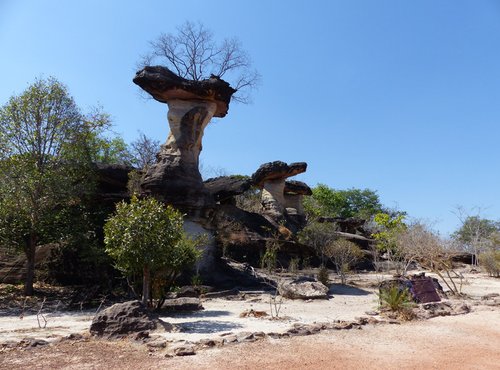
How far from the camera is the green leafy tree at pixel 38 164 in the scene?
13867 mm

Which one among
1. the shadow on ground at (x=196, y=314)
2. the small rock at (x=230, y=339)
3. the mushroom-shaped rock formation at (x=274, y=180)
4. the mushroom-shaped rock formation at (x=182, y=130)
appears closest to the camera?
the small rock at (x=230, y=339)

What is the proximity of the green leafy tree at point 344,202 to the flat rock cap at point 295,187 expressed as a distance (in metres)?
7.34

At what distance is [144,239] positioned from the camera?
9.72 meters

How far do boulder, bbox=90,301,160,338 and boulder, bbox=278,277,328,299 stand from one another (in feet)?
23.1

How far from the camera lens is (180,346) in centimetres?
671

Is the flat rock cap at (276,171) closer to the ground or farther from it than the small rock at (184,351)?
farther from it

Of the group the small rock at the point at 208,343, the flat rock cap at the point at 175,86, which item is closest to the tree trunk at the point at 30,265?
the flat rock cap at the point at 175,86

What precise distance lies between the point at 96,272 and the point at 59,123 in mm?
5721

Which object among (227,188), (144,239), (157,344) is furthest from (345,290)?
(157,344)

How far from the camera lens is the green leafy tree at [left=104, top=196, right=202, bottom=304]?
9.73m

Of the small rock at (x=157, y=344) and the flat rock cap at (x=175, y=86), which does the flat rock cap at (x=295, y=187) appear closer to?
the flat rock cap at (x=175, y=86)

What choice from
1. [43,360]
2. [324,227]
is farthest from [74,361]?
[324,227]

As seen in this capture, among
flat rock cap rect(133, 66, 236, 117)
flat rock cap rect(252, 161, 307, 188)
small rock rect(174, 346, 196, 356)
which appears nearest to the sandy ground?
small rock rect(174, 346, 196, 356)

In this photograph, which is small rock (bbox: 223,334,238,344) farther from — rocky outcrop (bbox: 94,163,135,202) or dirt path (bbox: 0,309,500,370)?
rocky outcrop (bbox: 94,163,135,202)
